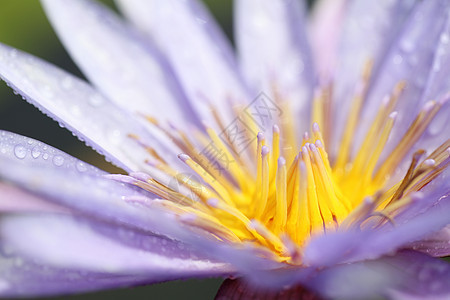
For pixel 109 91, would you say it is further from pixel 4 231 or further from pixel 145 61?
pixel 4 231

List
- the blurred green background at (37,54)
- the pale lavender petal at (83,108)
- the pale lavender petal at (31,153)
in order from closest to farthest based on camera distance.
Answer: the pale lavender petal at (31,153) → the pale lavender petal at (83,108) → the blurred green background at (37,54)

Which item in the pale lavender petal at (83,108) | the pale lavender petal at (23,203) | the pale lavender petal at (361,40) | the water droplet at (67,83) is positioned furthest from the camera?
the pale lavender petal at (361,40)

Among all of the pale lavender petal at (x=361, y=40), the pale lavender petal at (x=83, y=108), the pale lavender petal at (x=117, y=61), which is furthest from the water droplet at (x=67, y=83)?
the pale lavender petal at (x=361, y=40)

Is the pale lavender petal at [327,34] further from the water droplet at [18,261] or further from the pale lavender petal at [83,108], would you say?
the water droplet at [18,261]

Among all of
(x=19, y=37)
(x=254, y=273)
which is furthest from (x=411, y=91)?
(x=19, y=37)

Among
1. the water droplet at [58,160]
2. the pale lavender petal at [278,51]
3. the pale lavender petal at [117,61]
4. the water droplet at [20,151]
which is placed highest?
the pale lavender petal at [278,51]

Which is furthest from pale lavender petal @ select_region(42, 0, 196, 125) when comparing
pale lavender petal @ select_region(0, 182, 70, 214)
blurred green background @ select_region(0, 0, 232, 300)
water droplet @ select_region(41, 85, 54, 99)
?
pale lavender petal @ select_region(0, 182, 70, 214)

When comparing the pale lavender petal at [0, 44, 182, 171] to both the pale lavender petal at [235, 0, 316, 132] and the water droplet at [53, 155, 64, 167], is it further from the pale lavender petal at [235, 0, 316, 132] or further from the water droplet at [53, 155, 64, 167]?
the pale lavender petal at [235, 0, 316, 132]

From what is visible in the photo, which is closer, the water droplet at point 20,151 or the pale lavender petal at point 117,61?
the water droplet at point 20,151
